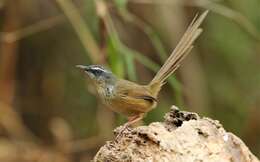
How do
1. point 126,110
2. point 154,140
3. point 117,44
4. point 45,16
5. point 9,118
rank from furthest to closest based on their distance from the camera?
point 45,16 < point 9,118 < point 117,44 < point 126,110 < point 154,140

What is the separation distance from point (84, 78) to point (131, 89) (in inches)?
133

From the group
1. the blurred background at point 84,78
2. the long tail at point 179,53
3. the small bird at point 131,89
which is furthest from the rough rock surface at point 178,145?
the blurred background at point 84,78

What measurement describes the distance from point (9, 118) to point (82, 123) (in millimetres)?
1162

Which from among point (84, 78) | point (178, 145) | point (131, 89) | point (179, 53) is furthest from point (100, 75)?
point (84, 78)

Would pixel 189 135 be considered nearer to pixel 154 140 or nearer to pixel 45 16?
pixel 154 140

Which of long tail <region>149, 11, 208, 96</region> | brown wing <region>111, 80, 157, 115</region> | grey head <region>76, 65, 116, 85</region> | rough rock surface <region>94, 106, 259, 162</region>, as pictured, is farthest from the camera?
long tail <region>149, 11, 208, 96</region>

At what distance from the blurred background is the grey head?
2467 mm

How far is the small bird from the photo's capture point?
4141 millimetres

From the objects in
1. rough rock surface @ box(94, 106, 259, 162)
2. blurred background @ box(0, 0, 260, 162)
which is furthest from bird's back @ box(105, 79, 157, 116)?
blurred background @ box(0, 0, 260, 162)

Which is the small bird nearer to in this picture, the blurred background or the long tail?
the long tail

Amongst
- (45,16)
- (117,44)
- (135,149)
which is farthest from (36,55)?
(135,149)

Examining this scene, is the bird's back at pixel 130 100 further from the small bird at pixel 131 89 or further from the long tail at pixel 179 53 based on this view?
the long tail at pixel 179 53

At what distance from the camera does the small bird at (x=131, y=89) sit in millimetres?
4141

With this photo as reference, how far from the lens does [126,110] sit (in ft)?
13.6
